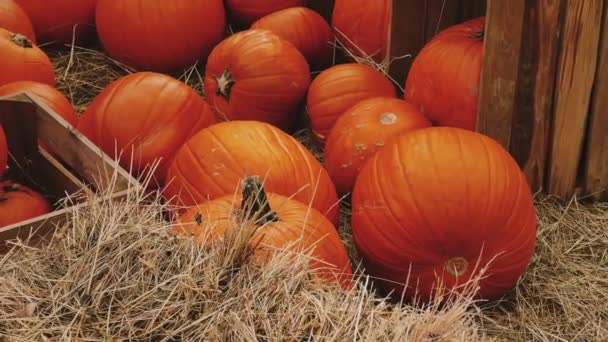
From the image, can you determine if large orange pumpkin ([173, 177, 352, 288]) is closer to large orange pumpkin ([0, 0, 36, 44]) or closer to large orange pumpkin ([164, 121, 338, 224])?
large orange pumpkin ([164, 121, 338, 224])

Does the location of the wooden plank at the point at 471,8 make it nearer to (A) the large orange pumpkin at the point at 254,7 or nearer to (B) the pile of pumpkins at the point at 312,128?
(B) the pile of pumpkins at the point at 312,128

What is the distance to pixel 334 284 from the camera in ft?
6.93

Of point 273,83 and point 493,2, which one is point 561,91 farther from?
point 273,83

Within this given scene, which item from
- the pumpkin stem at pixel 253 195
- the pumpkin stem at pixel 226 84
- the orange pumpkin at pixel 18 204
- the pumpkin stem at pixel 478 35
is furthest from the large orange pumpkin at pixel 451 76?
the orange pumpkin at pixel 18 204

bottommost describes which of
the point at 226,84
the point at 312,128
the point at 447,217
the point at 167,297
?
the point at 312,128

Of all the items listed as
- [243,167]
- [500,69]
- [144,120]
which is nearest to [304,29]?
[144,120]

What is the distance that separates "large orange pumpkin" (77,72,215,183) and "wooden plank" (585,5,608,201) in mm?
1357

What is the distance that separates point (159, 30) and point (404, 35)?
115 cm

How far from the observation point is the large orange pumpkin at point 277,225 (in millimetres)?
2293

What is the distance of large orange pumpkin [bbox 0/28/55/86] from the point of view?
147 inches

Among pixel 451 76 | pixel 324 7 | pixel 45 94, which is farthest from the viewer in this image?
pixel 324 7

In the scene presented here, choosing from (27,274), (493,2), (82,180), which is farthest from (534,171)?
(27,274)

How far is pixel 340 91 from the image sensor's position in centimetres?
377

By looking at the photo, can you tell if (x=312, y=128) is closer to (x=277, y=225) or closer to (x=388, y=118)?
(x=388, y=118)
